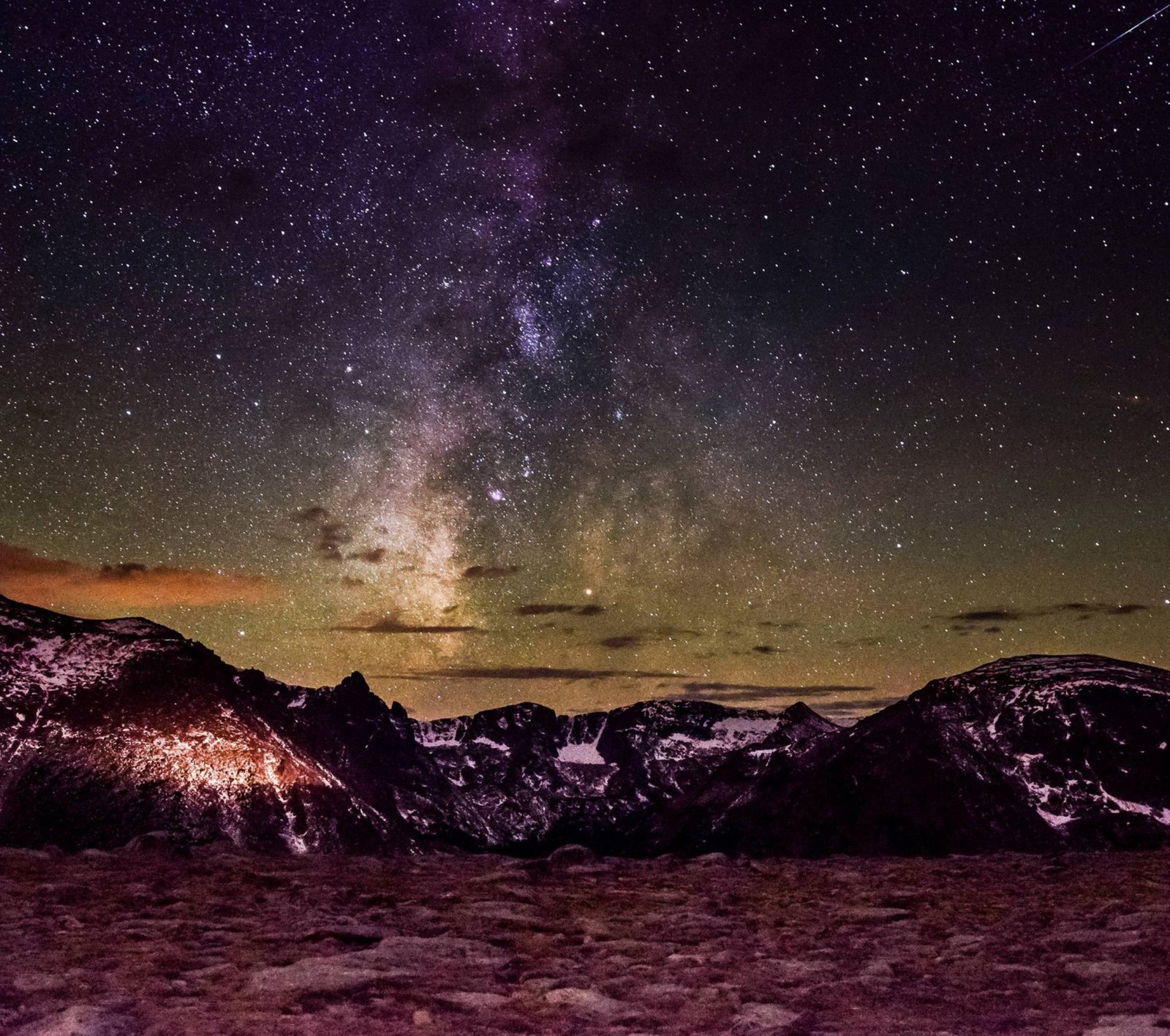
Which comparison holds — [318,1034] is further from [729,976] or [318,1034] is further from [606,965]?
[729,976]

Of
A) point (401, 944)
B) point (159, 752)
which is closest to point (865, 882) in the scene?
point (401, 944)

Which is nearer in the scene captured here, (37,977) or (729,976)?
(37,977)

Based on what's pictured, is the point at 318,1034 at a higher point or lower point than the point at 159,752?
higher

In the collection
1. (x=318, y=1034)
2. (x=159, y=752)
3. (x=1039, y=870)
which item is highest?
(x=318, y=1034)

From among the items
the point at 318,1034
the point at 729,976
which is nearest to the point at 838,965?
the point at 729,976

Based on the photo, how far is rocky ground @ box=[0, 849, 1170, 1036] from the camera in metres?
5.51

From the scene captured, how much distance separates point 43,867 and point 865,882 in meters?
9.77

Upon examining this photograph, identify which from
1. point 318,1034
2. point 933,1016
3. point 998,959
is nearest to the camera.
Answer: point 318,1034

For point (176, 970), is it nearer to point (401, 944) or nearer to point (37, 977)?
point (37, 977)

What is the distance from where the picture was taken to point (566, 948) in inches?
289

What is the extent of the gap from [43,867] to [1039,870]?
12295mm

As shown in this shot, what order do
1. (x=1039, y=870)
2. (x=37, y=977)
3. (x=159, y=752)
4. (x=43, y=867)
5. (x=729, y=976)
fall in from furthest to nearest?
(x=159, y=752) → (x=1039, y=870) → (x=43, y=867) → (x=729, y=976) → (x=37, y=977)

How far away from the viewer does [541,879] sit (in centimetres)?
1078

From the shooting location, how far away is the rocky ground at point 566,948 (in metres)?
5.51
